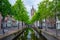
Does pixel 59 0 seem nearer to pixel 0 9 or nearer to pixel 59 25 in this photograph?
pixel 0 9

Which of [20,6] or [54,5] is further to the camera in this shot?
[20,6]

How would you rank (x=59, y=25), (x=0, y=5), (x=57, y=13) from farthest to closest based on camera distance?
(x=59, y=25), (x=0, y=5), (x=57, y=13)

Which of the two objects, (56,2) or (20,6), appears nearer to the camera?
(56,2)

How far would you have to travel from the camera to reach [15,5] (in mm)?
84312

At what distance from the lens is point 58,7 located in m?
36.4

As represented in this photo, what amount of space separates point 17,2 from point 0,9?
149 feet

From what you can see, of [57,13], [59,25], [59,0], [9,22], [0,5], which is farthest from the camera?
[9,22]

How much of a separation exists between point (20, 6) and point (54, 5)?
53.2 m

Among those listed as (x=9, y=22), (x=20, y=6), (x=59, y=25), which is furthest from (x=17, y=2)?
(x=9, y=22)

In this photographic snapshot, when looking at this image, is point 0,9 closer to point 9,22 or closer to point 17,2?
point 17,2

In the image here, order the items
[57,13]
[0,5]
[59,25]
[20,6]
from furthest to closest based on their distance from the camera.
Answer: [20,6], [59,25], [0,5], [57,13]

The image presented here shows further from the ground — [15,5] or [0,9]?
[15,5]

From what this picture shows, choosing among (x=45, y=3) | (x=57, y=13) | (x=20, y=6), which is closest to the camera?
(x=57, y=13)

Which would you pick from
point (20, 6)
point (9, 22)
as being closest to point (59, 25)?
point (20, 6)
